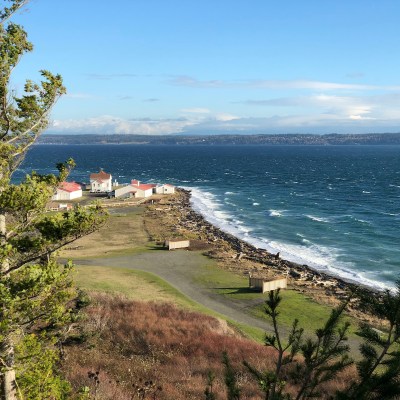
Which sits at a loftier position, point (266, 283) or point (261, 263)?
point (266, 283)

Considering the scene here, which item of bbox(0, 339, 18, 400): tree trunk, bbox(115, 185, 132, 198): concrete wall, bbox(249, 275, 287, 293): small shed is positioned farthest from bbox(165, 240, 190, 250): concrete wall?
bbox(0, 339, 18, 400): tree trunk

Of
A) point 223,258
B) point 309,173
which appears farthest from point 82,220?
point 309,173

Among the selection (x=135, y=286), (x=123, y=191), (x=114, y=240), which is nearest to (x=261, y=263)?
(x=135, y=286)

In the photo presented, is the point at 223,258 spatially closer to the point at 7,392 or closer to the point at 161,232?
the point at 161,232

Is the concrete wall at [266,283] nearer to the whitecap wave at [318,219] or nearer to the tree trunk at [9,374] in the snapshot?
the tree trunk at [9,374]

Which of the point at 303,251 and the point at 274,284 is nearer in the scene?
the point at 274,284

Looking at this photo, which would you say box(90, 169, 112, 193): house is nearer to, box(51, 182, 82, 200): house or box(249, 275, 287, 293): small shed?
box(51, 182, 82, 200): house

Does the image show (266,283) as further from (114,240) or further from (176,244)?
(114,240)
